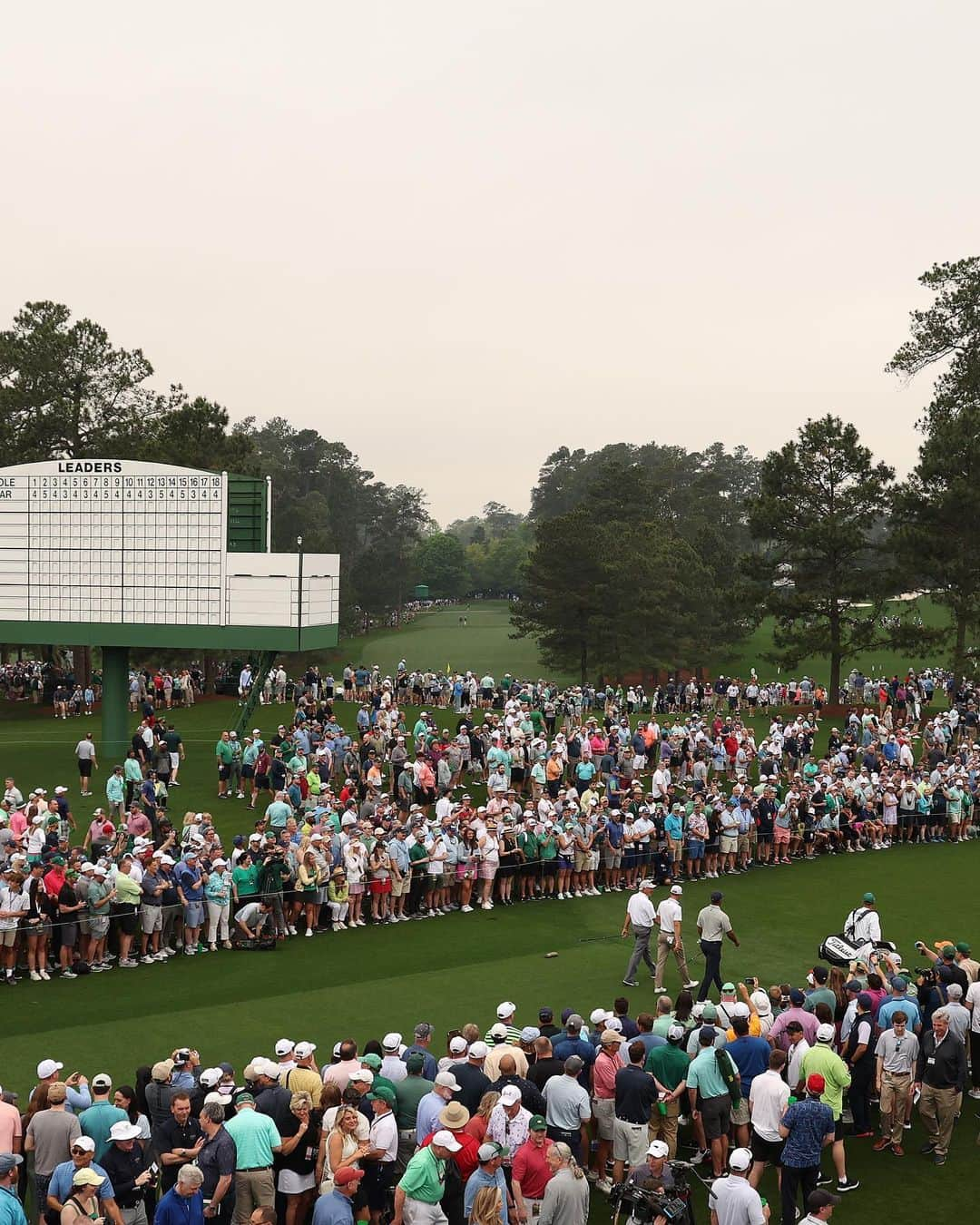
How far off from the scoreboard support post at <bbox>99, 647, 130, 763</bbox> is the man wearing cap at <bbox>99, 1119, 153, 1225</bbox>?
22.6 metres

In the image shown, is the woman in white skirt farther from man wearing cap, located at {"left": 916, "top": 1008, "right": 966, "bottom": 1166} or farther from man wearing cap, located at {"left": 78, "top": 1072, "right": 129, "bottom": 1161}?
man wearing cap, located at {"left": 916, "top": 1008, "right": 966, "bottom": 1166}

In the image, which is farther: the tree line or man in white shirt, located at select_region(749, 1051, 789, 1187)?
the tree line

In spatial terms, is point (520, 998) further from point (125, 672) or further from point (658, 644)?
point (658, 644)

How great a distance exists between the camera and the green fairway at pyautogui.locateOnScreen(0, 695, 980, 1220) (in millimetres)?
13664

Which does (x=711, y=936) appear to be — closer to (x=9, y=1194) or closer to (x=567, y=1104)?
(x=567, y=1104)

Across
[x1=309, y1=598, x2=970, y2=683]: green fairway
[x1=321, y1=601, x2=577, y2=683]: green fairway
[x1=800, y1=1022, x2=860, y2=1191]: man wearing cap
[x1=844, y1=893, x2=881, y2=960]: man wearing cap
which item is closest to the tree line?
[x1=309, y1=598, x2=970, y2=683]: green fairway

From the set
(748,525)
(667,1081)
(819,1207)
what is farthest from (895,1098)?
(748,525)

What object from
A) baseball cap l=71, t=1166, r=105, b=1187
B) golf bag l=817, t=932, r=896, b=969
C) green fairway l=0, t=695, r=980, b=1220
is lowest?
green fairway l=0, t=695, r=980, b=1220

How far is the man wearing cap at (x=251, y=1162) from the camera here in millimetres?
9289

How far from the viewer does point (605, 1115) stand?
11070 millimetres

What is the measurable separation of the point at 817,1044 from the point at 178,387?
42.5 metres

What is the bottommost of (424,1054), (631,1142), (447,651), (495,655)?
(495,655)

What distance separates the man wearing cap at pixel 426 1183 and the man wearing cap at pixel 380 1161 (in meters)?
0.61

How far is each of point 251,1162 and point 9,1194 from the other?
5.81 feet
